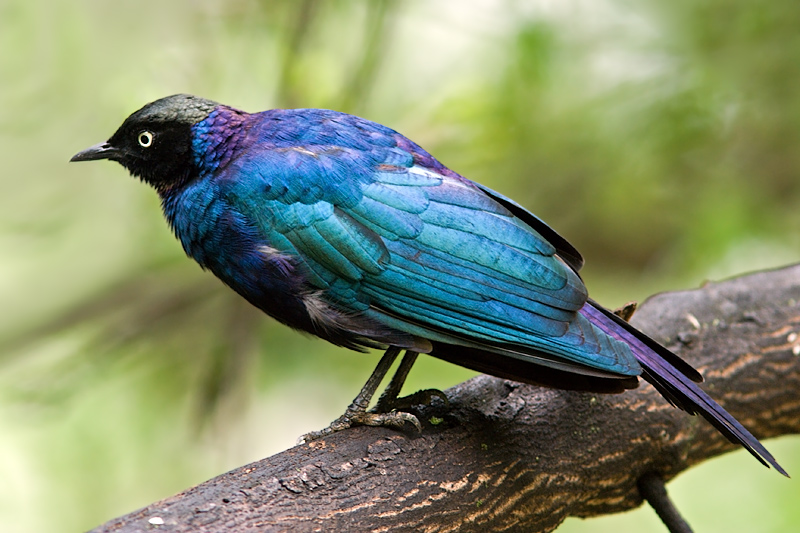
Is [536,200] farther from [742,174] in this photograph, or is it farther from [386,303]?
[386,303]

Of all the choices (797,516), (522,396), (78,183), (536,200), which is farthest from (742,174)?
(78,183)

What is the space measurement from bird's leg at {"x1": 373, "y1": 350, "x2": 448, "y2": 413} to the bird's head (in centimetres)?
105

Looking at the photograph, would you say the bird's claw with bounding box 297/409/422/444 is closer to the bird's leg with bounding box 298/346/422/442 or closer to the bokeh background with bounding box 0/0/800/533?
the bird's leg with bounding box 298/346/422/442

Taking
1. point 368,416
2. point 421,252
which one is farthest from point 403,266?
point 368,416

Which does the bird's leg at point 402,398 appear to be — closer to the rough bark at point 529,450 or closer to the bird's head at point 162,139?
the rough bark at point 529,450

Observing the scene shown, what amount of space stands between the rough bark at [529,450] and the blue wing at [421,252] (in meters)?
0.40

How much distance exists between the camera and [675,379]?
8.70 feet

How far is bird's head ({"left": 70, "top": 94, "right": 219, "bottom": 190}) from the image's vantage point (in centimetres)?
315

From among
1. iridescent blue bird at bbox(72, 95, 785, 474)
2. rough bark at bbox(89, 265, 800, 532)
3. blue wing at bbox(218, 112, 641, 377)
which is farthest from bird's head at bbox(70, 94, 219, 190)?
rough bark at bbox(89, 265, 800, 532)

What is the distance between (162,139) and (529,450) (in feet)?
5.66

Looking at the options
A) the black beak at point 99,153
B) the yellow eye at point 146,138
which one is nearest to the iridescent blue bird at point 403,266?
the yellow eye at point 146,138

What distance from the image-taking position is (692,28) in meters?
5.14

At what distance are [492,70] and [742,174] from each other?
5.62 feet

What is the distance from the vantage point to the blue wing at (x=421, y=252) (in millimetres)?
2668
